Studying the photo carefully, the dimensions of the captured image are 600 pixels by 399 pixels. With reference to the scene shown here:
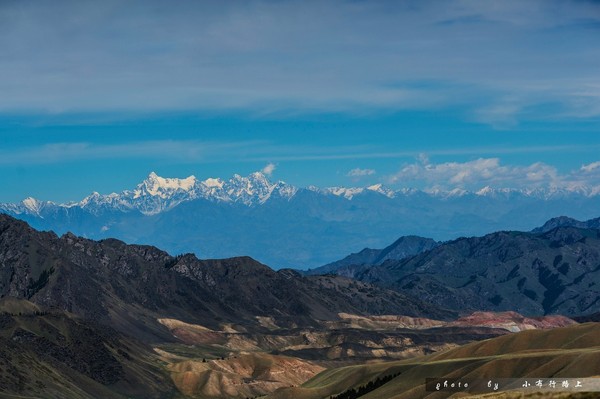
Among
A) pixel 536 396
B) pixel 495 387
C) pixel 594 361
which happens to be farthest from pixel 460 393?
pixel 536 396

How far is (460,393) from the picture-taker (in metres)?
196

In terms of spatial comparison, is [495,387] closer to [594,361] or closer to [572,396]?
[594,361]

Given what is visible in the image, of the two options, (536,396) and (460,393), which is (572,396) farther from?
(460,393)

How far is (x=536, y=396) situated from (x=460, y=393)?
68334 millimetres

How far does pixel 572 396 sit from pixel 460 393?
241 ft

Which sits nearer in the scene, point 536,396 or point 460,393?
point 536,396

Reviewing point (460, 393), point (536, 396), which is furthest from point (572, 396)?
point (460, 393)

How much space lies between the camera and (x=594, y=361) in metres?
199

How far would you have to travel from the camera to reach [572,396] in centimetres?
12388

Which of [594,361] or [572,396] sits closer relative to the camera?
[572,396]

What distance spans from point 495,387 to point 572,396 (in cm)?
7643

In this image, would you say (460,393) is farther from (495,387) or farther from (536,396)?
(536,396)

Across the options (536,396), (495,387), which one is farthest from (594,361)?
(536,396)

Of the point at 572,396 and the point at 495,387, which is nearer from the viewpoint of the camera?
the point at 572,396
